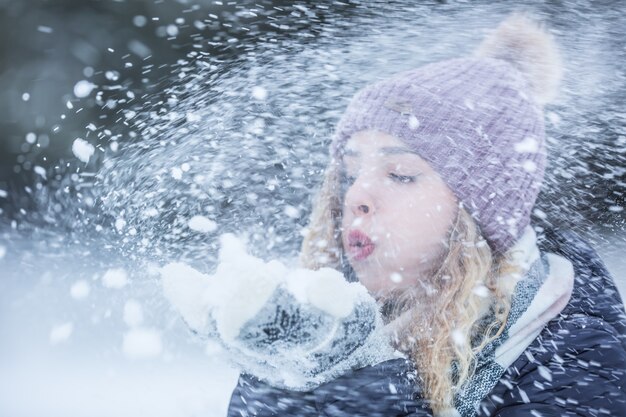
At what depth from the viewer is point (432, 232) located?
1.93 feet

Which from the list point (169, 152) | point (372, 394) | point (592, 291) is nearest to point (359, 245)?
point (372, 394)

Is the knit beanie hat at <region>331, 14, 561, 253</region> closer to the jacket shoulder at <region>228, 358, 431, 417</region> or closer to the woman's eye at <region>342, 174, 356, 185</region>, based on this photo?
the woman's eye at <region>342, 174, 356, 185</region>

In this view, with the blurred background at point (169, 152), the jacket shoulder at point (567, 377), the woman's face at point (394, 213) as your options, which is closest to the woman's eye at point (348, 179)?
the woman's face at point (394, 213)

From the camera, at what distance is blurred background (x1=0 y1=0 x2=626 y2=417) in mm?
769

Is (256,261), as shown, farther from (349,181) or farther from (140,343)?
(140,343)

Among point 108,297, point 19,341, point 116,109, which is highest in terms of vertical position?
point 116,109

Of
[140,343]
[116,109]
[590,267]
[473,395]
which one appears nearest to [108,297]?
[140,343]

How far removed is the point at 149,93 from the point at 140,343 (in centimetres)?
43

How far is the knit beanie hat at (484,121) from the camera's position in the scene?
0.57m

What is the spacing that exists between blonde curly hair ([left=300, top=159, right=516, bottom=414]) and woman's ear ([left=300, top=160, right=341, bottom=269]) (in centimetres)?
12

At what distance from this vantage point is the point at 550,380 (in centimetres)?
54

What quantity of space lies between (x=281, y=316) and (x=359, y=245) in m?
0.16

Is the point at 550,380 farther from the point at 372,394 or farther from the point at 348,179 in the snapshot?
the point at 348,179

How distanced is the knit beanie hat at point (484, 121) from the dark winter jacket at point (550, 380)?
0.38 feet
